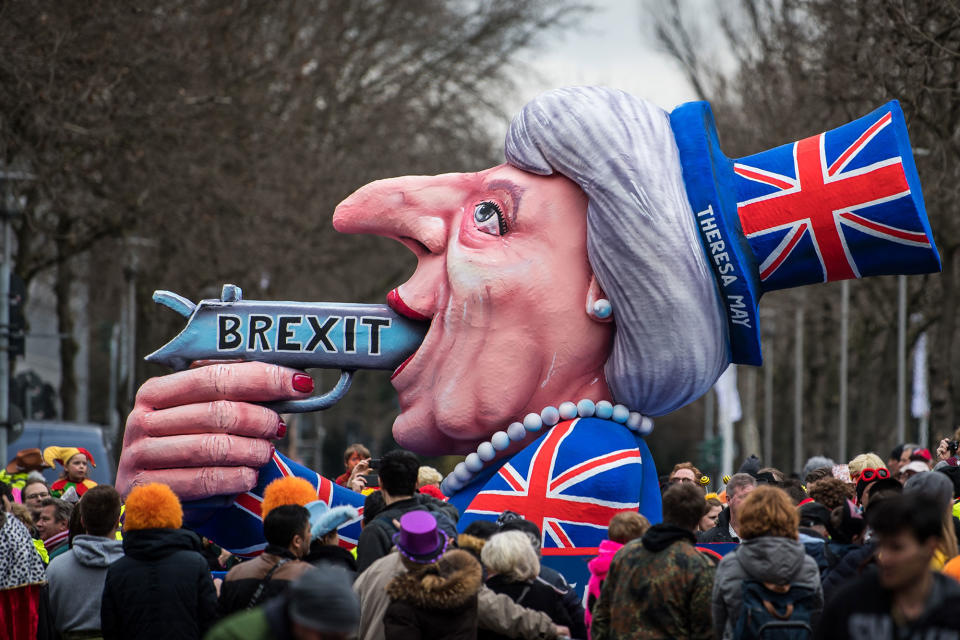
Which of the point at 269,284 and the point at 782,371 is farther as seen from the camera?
the point at 782,371

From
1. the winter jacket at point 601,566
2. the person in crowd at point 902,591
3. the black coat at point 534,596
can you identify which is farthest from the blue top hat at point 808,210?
the person in crowd at point 902,591

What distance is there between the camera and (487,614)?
5.48 metres

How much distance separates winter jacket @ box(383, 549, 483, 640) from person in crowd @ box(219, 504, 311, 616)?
1.65 ft

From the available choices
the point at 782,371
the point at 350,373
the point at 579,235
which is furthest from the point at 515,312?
the point at 782,371

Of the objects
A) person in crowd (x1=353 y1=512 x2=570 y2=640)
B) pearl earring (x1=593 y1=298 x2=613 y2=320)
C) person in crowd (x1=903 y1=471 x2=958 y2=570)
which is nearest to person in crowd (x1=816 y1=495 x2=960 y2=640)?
person in crowd (x1=903 y1=471 x2=958 y2=570)

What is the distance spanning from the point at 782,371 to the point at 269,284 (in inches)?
681

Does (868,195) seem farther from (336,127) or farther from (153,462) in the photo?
(336,127)

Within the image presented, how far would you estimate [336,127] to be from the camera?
83.7 feet

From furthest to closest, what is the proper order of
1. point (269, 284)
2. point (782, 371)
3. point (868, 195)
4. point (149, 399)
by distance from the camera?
1. point (782, 371)
2. point (269, 284)
3. point (149, 399)
4. point (868, 195)

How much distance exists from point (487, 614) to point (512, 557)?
0.77ft

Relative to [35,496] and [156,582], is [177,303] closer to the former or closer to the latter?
[156,582]

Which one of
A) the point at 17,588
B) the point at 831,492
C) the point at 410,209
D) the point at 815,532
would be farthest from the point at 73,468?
the point at 815,532

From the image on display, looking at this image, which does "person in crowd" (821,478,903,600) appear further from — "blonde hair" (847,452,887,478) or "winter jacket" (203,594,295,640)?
"blonde hair" (847,452,887,478)

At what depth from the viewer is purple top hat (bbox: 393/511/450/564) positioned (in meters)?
5.30
